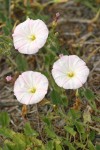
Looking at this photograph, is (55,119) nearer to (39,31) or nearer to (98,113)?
(98,113)

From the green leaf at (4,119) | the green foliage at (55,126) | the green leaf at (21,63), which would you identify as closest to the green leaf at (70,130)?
the green foliage at (55,126)

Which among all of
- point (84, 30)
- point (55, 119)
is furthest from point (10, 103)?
point (84, 30)

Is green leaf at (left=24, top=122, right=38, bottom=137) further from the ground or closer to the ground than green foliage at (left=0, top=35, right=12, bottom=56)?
closer to the ground

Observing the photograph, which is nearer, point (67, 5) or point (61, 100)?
point (61, 100)

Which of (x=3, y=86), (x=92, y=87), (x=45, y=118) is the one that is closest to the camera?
(x=45, y=118)

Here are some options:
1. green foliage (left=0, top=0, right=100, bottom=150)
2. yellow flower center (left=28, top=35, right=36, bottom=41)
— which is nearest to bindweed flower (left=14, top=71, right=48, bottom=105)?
green foliage (left=0, top=0, right=100, bottom=150)

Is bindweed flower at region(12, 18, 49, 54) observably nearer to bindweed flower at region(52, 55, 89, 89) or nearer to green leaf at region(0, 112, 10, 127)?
bindweed flower at region(52, 55, 89, 89)

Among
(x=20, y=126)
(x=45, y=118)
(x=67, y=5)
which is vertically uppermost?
(x=67, y=5)
